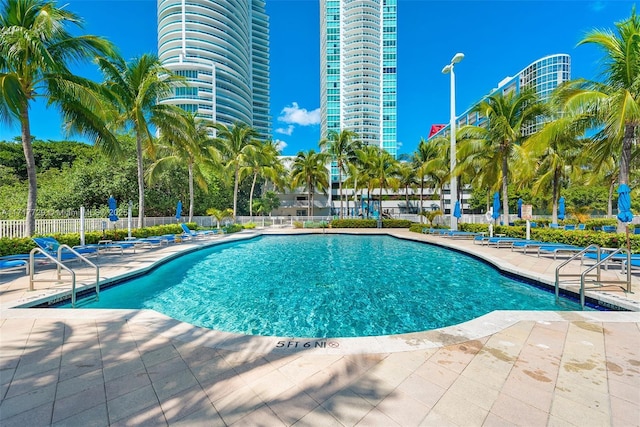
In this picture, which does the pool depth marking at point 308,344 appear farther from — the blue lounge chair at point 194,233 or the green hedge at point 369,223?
the green hedge at point 369,223

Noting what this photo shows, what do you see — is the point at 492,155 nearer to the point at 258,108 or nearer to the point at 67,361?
the point at 67,361

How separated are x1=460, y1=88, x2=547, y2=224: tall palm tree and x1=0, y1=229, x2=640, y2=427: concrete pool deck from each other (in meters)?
12.5

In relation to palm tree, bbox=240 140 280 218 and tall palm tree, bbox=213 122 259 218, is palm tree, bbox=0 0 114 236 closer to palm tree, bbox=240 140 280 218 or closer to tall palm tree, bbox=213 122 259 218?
tall palm tree, bbox=213 122 259 218

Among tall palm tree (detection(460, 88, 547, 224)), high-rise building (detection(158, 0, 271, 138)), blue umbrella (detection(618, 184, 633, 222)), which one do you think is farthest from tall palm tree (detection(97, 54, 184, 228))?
high-rise building (detection(158, 0, 271, 138))

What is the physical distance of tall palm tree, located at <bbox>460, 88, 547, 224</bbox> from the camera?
45.1 feet

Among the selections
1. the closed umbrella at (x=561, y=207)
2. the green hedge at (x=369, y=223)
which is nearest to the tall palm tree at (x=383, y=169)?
the green hedge at (x=369, y=223)

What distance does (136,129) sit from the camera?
13.9 m

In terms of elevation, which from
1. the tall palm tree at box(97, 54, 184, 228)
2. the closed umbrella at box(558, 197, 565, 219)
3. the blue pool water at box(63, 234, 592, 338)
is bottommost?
the blue pool water at box(63, 234, 592, 338)

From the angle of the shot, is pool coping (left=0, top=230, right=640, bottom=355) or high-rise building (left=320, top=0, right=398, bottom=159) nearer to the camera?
pool coping (left=0, top=230, right=640, bottom=355)

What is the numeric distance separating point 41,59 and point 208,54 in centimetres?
7813

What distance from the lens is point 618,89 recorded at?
9.04 meters

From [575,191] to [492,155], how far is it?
29966 millimetres

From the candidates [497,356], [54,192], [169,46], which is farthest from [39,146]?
[169,46]

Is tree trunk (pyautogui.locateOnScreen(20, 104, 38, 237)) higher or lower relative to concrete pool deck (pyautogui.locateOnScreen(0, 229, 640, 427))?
higher
